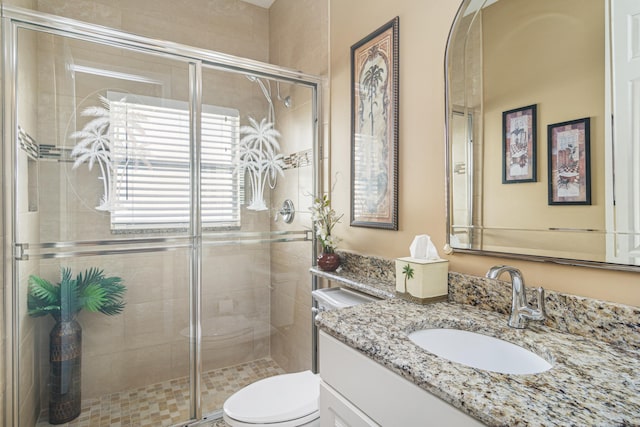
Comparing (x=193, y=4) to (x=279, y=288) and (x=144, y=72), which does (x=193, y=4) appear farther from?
→ (x=279, y=288)

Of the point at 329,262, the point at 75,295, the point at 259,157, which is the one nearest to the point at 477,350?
the point at 329,262

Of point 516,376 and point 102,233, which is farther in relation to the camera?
point 102,233

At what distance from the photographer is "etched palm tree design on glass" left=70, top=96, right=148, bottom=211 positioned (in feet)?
5.38

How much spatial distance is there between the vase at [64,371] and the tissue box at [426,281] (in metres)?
1.55

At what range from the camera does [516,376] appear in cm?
73

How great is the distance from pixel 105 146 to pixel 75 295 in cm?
72

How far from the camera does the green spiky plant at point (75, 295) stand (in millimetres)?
1590

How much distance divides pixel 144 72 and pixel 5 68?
1.74 ft

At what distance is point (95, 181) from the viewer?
1661mm

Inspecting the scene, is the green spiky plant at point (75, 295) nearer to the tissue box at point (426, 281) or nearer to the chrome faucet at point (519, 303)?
the tissue box at point (426, 281)

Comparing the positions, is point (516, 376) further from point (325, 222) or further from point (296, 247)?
point (296, 247)

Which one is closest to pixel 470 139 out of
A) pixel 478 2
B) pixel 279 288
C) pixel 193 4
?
pixel 478 2

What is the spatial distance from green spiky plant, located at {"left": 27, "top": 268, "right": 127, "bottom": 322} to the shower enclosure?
0.09 feet

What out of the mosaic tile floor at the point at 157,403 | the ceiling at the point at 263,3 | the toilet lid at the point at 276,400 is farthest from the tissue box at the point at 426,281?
the ceiling at the point at 263,3
